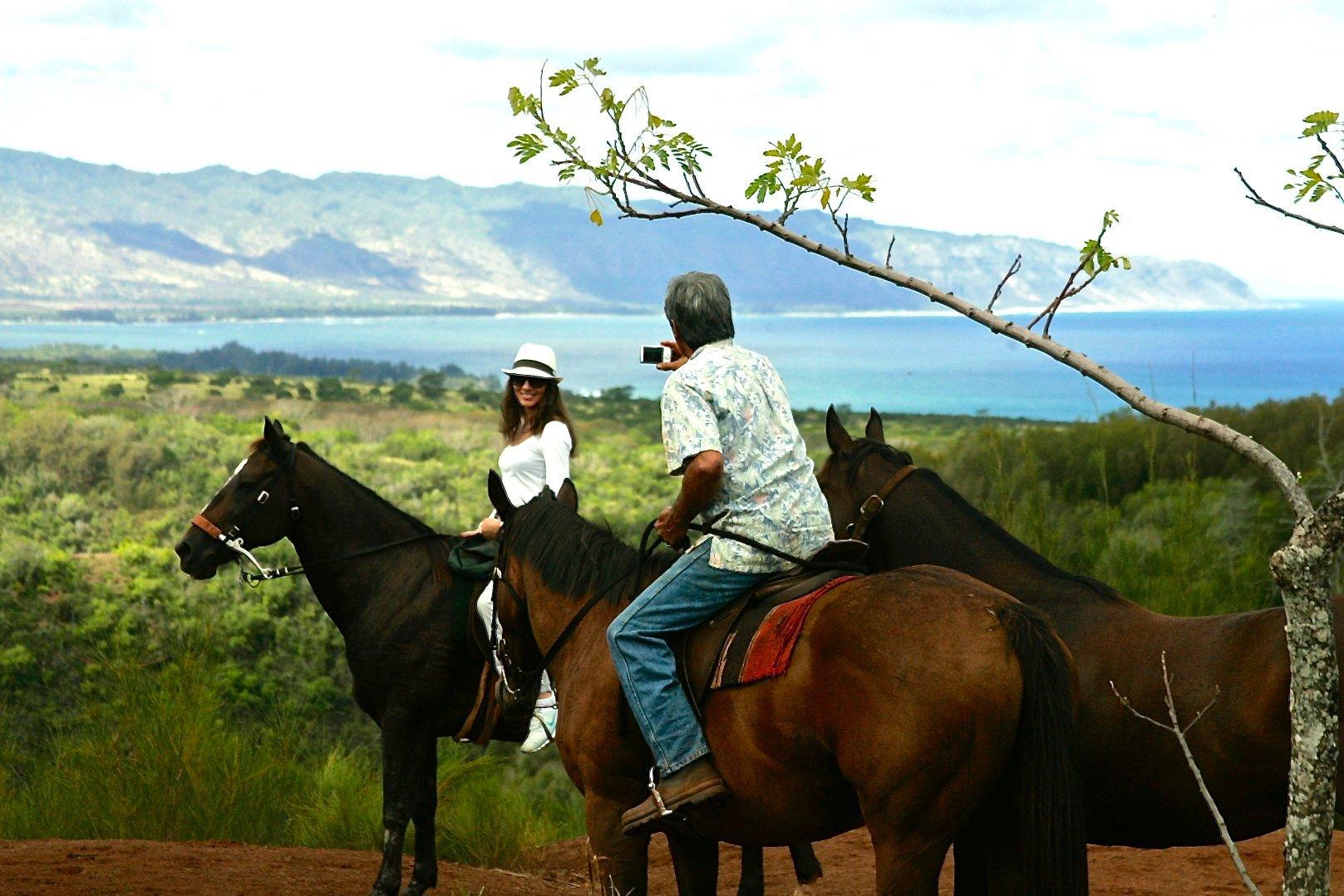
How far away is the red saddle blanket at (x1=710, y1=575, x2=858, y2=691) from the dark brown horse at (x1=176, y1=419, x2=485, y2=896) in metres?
2.91

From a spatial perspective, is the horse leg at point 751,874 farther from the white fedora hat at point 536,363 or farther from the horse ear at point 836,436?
the white fedora hat at point 536,363

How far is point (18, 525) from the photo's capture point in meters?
19.4

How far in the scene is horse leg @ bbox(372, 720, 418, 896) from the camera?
6703mm

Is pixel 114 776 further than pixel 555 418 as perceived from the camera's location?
Yes

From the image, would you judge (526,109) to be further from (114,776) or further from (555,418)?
(114,776)

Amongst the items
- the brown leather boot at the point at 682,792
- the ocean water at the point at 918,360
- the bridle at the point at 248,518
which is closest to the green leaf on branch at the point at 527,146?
the brown leather boot at the point at 682,792

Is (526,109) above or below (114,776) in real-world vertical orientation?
above

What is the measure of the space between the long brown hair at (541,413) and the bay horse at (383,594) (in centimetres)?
73

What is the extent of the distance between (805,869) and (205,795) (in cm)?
369

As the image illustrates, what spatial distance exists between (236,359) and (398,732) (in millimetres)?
79036

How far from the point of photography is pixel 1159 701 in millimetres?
4754

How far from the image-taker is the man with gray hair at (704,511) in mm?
4375

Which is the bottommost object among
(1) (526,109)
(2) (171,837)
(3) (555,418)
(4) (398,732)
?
(2) (171,837)

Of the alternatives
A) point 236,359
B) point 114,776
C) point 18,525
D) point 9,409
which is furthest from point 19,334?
A: point 114,776
